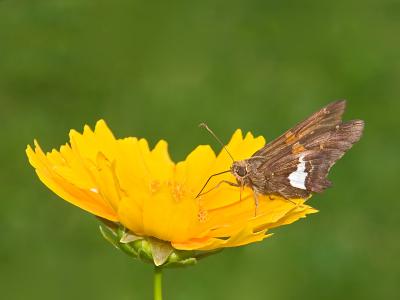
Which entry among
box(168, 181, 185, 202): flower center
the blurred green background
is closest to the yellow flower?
box(168, 181, 185, 202): flower center

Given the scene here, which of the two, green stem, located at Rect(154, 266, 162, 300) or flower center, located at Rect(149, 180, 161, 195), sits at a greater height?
flower center, located at Rect(149, 180, 161, 195)

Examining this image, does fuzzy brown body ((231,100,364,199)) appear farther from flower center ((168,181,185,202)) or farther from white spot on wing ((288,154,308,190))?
flower center ((168,181,185,202))

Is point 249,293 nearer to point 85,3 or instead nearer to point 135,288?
point 135,288

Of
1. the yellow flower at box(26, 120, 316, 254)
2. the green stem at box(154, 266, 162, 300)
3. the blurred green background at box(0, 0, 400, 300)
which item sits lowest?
the green stem at box(154, 266, 162, 300)

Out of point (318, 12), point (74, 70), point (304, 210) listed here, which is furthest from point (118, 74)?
point (304, 210)

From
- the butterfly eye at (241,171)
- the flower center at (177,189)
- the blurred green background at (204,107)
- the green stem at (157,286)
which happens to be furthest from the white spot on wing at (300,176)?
the blurred green background at (204,107)

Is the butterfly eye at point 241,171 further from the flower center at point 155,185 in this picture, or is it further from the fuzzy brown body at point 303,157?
the flower center at point 155,185

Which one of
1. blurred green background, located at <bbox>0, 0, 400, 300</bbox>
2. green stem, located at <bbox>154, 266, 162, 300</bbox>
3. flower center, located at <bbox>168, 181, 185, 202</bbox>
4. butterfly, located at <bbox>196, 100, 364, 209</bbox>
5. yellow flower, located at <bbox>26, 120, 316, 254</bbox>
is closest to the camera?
green stem, located at <bbox>154, 266, 162, 300</bbox>

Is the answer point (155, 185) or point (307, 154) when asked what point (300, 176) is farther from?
point (155, 185)
